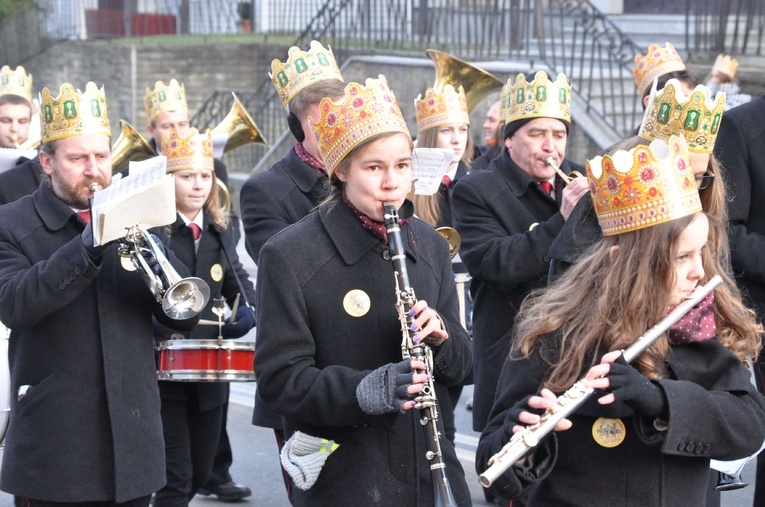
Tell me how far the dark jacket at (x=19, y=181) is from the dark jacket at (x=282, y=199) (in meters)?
1.59

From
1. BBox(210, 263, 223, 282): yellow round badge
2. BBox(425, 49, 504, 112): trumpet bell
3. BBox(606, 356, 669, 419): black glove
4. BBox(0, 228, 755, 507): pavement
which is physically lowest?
BBox(0, 228, 755, 507): pavement

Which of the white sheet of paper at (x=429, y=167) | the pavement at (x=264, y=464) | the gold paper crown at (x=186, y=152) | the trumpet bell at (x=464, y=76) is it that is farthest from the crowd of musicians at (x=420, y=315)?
the trumpet bell at (x=464, y=76)

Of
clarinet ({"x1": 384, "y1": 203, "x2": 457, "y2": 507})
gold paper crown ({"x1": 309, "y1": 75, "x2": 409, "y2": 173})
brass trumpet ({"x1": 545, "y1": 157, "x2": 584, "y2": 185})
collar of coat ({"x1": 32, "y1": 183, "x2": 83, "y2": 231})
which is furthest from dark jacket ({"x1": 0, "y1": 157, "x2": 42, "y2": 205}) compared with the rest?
clarinet ({"x1": 384, "y1": 203, "x2": 457, "y2": 507})

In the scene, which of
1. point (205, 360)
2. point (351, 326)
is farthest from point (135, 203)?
point (205, 360)

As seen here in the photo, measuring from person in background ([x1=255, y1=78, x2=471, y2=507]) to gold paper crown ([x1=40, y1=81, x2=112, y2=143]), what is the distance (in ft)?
4.55

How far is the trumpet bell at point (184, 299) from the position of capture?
14.1ft

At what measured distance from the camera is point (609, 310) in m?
3.16

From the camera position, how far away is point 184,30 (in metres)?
28.2

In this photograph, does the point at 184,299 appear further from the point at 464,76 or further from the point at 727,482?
the point at 464,76

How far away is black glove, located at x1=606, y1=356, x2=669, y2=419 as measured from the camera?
2.94 metres

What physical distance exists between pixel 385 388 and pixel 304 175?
2.08 metres

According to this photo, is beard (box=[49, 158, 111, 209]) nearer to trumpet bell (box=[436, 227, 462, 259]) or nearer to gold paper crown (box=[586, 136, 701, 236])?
trumpet bell (box=[436, 227, 462, 259])

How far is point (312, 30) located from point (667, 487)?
18.3m

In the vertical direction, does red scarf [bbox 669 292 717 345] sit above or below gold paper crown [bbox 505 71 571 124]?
below
